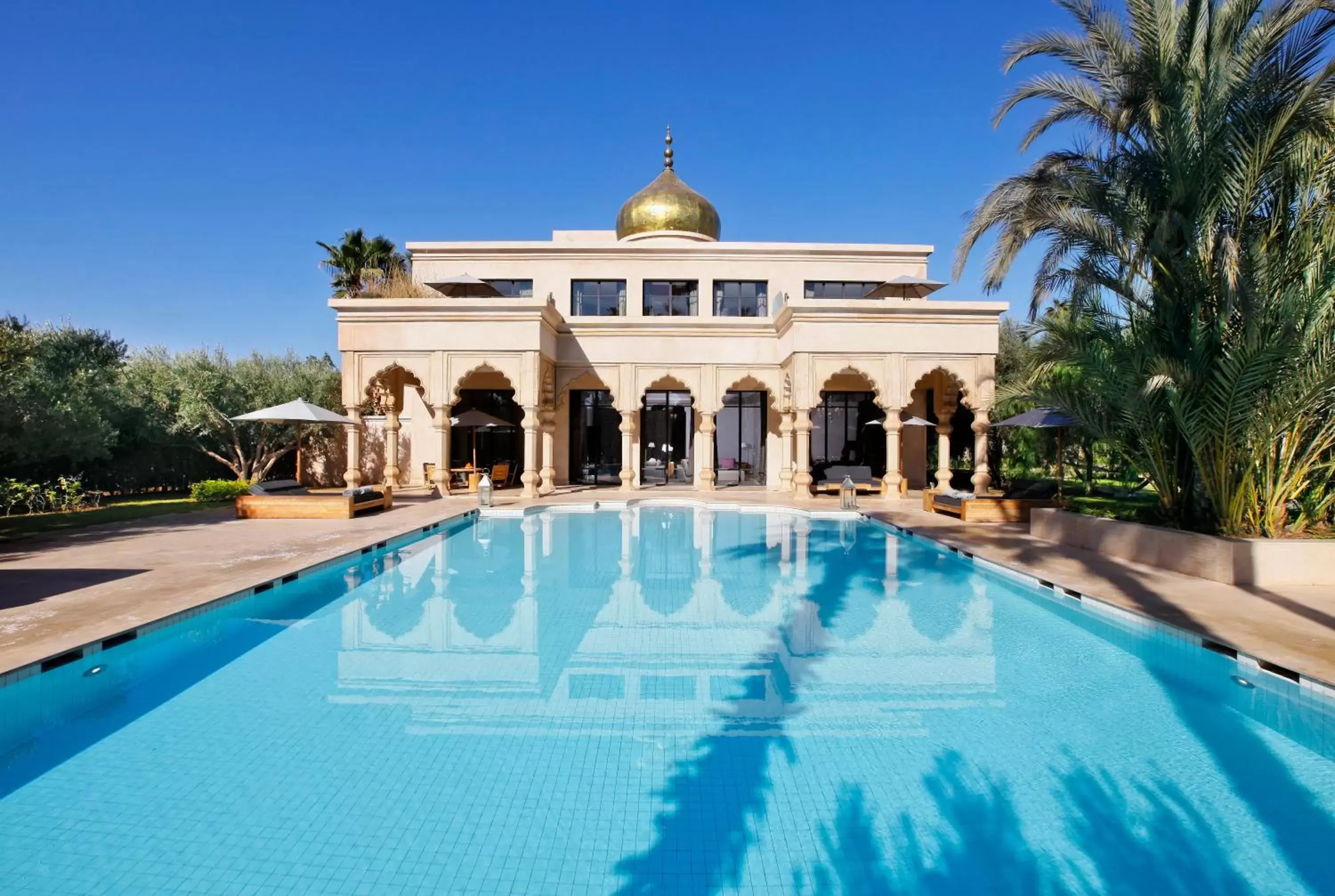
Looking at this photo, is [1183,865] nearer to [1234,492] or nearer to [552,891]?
[552,891]

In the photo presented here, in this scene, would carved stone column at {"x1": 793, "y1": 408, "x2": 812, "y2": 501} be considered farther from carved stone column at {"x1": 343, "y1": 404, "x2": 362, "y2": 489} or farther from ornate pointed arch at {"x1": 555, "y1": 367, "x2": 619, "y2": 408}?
carved stone column at {"x1": 343, "y1": 404, "x2": 362, "y2": 489}

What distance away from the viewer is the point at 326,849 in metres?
3.05

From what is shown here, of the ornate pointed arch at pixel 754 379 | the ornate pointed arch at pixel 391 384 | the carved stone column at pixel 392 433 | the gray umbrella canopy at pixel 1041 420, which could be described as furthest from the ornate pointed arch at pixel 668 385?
the gray umbrella canopy at pixel 1041 420

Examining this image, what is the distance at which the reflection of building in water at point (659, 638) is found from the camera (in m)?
4.62

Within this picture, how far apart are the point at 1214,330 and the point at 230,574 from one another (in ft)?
37.8

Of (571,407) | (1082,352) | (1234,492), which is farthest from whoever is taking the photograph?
(571,407)

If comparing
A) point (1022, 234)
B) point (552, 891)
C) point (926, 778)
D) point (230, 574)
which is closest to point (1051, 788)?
point (926, 778)

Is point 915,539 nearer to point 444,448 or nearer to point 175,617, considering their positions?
point 175,617

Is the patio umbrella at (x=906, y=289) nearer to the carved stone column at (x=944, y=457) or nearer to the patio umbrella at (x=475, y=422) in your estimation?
the carved stone column at (x=944, y=457)

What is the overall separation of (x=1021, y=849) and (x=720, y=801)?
4.65ft

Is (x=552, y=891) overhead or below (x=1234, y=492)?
below

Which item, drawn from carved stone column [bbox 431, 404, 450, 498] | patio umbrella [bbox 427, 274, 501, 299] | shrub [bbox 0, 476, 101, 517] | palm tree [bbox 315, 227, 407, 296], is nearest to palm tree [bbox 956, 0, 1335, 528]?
carved stone column [bbox 431, 404, 450, 498]

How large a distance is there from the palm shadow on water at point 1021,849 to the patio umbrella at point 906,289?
716 inches

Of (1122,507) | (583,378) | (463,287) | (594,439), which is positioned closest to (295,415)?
(463,287)
